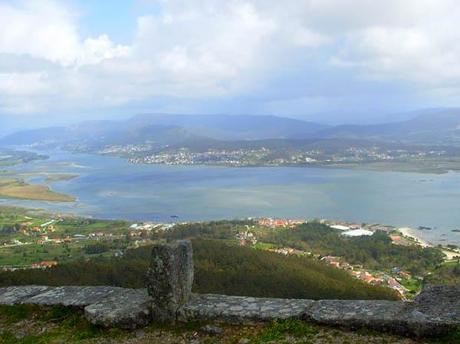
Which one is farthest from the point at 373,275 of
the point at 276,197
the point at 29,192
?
the point at 29,192

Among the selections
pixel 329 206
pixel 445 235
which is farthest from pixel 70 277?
pixel 329 206

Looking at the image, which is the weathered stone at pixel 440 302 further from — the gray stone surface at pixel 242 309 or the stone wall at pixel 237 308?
the gray stone surface at pixel 242 309

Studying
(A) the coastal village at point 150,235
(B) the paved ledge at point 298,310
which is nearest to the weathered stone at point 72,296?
(B) the paved ledge at point 298,310

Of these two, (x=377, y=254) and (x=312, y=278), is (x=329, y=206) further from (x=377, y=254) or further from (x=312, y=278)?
(x=312, y=278)

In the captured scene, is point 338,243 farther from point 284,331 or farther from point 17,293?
point 284,331

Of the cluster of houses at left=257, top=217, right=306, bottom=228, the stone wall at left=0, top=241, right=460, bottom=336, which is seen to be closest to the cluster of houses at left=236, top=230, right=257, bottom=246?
the cluster of houses at left=257, top=217, right=306, bottom=228

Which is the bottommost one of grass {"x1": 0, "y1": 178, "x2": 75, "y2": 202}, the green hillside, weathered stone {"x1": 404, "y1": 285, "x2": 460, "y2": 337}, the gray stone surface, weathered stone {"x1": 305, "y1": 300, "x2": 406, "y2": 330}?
grass {"x1": 0, "y1": 178, "x2": 75, "y2": 202}

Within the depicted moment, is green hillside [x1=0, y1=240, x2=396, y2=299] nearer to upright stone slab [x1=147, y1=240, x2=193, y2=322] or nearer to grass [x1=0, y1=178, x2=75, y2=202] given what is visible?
upright stone slab [x1=147, y1=240, x2=193, y2=322]
